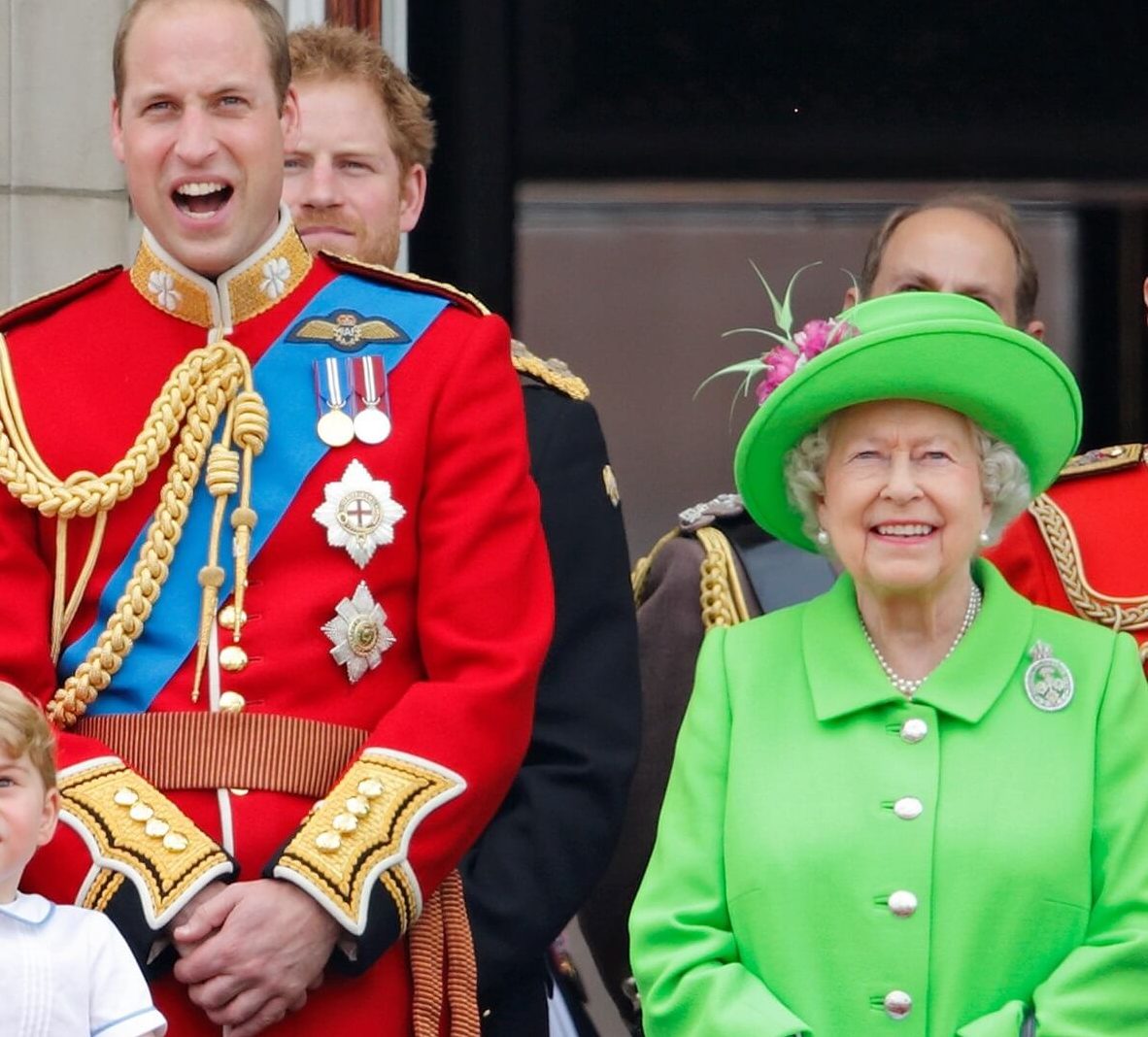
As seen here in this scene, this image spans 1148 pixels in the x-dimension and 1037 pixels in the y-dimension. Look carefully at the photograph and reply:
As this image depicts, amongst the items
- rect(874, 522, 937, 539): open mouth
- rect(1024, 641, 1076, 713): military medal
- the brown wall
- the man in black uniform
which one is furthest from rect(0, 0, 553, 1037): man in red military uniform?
the brown wall

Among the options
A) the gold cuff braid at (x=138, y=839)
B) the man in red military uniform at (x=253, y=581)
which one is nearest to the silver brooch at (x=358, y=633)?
the man in red military uniform at (x=253, y=581)

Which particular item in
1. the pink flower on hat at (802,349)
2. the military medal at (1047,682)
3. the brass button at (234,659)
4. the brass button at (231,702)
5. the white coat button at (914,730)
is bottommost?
the white coat button at (914,730)

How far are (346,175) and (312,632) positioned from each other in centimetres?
104

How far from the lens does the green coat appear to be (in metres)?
3.58

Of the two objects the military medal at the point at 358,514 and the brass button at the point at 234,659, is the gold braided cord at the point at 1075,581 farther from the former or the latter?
the brass button at the point at 234,659

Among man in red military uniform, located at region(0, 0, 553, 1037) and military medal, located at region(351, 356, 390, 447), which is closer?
man in red military uniform, located at region(0, 0, 553, 1037)

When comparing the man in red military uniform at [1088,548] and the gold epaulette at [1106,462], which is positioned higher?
the gold epaulette at [1106,462]

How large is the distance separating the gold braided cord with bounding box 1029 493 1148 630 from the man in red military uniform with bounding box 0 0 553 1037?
0.86 m

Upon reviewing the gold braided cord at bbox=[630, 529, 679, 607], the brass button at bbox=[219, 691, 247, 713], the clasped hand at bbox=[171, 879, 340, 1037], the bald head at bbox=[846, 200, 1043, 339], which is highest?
the bald head at bbox=[846, 200, 1043, 339]

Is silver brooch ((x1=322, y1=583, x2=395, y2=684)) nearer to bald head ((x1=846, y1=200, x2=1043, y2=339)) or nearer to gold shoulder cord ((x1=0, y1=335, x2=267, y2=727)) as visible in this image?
gold shoulder cord ((x1=0, y1=335, x2=267, y2=727))

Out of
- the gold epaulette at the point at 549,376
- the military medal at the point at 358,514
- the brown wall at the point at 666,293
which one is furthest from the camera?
the brown wall at the point at 666,293

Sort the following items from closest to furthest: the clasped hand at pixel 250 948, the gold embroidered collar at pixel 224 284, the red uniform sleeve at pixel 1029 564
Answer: the clasped hand at pixel 250 948
the gold embroidered collar at pixel 224 284
the red uniform sleeve at pixel 1029 564

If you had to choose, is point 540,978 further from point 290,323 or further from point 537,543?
point 290,323

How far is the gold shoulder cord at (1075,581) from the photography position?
14.0 ft
